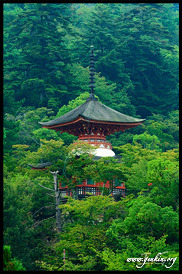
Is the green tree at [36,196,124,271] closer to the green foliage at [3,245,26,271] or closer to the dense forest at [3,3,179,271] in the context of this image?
the dense forest at [3,3,179,271]

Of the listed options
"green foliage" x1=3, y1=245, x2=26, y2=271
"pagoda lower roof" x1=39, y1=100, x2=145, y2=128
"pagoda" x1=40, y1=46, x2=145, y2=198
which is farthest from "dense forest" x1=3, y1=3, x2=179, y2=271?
"pagoda lower roof" x1=39, y1=100, x2=145, y2=128

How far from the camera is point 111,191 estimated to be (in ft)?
82.2

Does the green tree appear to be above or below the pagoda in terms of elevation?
below

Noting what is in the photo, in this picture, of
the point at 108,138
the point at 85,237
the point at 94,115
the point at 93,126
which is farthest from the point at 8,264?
the point at 108,138

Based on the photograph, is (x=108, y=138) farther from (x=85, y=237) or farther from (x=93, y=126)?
(x=85, y=237)

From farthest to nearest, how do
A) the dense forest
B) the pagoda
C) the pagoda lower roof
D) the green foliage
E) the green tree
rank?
the pagoda lower roof → the pagoda → the green tree → the dense forest → the green foliage

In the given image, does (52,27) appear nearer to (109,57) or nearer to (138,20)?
(109,57)

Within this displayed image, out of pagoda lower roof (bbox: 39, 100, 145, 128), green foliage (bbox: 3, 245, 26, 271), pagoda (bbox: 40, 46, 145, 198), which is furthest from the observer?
pagoda lower roof (bbox: 39, 100, 145, 128)

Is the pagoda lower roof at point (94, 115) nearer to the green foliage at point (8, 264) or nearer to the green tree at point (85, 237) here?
the green tree at point (85, 237)

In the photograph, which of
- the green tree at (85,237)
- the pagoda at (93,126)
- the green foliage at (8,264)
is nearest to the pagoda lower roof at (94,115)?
the pagoda at (93,126)

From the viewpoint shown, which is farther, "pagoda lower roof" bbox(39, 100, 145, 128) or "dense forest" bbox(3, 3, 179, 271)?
"pagoda lower roof" bbox(39, 100, 145, 128)

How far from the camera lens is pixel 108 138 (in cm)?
3938

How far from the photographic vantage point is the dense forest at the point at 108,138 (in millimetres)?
20078

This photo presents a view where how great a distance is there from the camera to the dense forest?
20.1m
